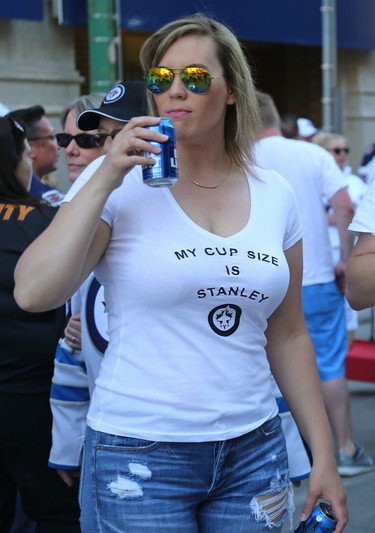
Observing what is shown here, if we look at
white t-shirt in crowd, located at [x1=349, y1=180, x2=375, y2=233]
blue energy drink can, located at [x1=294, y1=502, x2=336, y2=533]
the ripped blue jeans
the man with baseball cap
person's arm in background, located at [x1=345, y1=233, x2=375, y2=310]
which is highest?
the man with baseball cap

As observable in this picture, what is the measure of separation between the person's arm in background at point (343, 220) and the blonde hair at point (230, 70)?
3170 millimetres

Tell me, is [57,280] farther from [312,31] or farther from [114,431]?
[312,31]

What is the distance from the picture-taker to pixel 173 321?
234 cm

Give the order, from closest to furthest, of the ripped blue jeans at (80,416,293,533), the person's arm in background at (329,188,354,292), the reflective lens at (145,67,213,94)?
the ripped blue jeans at (80,416,293,533) → the reflective lens at (145,67,213,94) → the person's arm in background at (329,188,354,292)

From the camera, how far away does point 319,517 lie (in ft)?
8.14

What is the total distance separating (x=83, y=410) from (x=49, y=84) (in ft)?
26.1

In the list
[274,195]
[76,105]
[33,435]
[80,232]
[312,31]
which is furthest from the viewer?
[312,31]

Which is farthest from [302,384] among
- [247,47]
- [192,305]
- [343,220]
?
[247,47]

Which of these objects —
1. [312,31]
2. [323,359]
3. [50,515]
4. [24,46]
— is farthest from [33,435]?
[312,31]

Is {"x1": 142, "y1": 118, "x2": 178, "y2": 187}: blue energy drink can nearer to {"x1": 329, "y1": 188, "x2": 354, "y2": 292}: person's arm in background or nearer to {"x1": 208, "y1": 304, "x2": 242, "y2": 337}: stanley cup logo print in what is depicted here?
{"x1": 208, "y1": 304, "x2": 242, "y2": 337}: stanley cup logo print

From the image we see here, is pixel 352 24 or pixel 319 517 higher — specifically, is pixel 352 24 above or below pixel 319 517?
below

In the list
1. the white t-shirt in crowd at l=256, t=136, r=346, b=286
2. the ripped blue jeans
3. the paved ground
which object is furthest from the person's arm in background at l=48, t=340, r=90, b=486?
the white t-shirt in crowd at l=256, t=136, r=346, b=286

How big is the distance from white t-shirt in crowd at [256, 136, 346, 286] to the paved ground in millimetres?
1142

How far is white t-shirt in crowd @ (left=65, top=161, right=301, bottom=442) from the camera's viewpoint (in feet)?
7.64
